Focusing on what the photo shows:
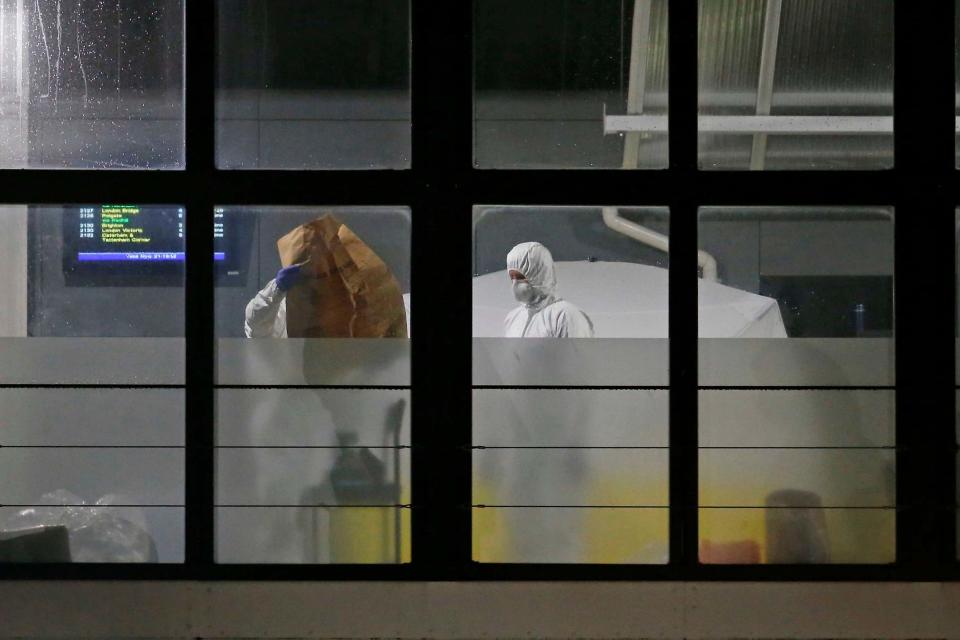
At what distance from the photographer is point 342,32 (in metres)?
2.58

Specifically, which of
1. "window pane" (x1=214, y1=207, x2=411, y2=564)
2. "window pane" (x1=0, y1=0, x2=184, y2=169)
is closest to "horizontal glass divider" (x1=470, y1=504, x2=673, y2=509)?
"window pane" (x1=214, y1=207, x2=411, y2=564)

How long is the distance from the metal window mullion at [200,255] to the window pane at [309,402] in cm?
3

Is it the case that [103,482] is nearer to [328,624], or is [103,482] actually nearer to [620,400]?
[328,624]

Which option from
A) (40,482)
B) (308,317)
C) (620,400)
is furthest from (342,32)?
(40,482)

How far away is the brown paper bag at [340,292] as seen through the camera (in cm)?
257

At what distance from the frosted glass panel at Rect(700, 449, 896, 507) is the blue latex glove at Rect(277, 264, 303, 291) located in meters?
1.20

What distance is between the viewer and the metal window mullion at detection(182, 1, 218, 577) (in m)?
2.54

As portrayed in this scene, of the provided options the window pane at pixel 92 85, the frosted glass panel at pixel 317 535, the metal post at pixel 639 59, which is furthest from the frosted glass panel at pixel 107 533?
the metal post at pixel 639 59

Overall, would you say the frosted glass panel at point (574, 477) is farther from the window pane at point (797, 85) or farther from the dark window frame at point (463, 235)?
the window pane at point (797, 85)

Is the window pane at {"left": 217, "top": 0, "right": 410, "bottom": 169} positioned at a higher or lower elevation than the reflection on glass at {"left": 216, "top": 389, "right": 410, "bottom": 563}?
higher

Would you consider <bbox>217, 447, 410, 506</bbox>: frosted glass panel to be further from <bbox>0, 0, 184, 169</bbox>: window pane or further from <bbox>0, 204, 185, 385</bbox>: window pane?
<bbox>0, 0, 184, 169</bbox>: window pane

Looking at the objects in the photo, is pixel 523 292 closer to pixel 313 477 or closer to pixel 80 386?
pixel 313 477

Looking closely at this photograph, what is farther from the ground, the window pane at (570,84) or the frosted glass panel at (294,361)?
the window pane at (570,84)

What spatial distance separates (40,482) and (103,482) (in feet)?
0.56
